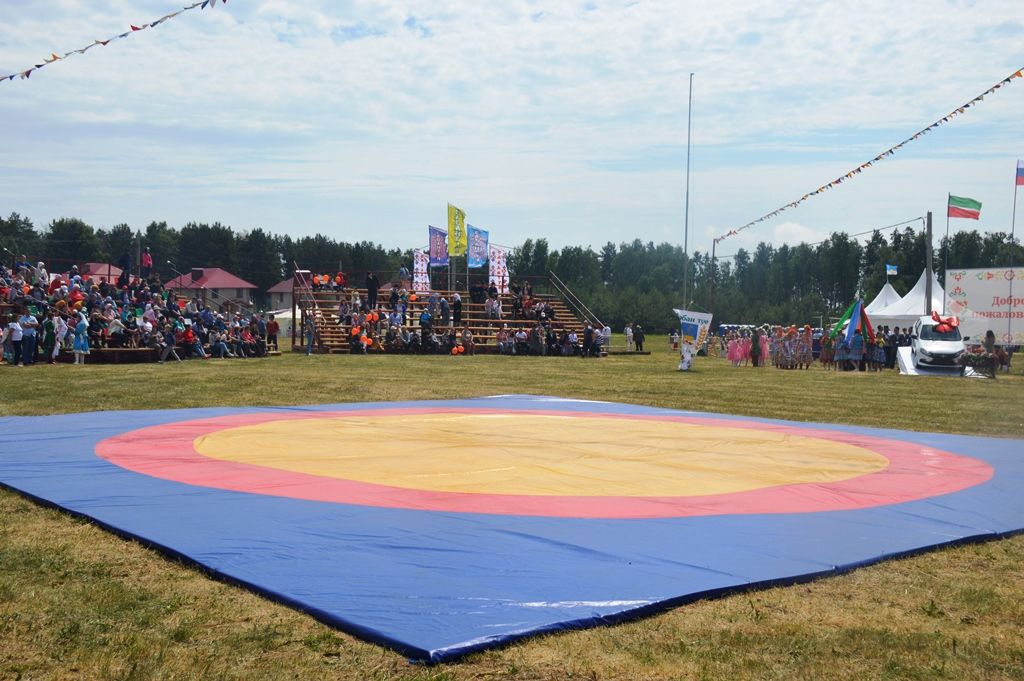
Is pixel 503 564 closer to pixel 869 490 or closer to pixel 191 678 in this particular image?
pixel 191 678

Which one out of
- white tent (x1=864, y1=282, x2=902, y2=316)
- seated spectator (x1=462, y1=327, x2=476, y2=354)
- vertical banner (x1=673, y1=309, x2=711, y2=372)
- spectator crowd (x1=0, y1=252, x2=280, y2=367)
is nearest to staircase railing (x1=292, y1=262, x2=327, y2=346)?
spectator crowd (x1=0, y1=252, x2=280, y2=367)

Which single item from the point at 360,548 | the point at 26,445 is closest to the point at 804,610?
the point at 360,548

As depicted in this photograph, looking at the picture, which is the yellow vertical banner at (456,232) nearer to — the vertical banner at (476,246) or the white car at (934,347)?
the vertical banner at (476,246)

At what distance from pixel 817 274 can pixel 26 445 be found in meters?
97.5

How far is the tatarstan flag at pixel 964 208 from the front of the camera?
30.1 meters

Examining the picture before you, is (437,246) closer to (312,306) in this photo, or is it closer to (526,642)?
(312,306)

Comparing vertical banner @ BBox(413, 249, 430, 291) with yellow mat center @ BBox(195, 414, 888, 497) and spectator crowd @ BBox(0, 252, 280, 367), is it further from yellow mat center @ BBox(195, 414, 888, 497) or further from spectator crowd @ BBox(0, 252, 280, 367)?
yellow mat center @ BBox(195, 414, 888, 497)

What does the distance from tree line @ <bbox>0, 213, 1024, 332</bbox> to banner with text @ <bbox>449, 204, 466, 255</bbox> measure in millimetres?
32815

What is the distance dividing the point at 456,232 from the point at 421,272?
1.99 meters

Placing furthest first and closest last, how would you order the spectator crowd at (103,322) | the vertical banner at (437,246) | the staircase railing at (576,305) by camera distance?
the staircase railing at (576,305) < the vertical banner at (437,246) < the spectator crowd at (103,322)

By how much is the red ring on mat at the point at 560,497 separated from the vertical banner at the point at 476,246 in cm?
2552

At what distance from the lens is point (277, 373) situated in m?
20.4

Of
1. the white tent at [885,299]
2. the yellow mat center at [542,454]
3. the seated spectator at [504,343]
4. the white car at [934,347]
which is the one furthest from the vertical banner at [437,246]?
the yellow mat center at [542,454]

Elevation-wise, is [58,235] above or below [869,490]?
above
